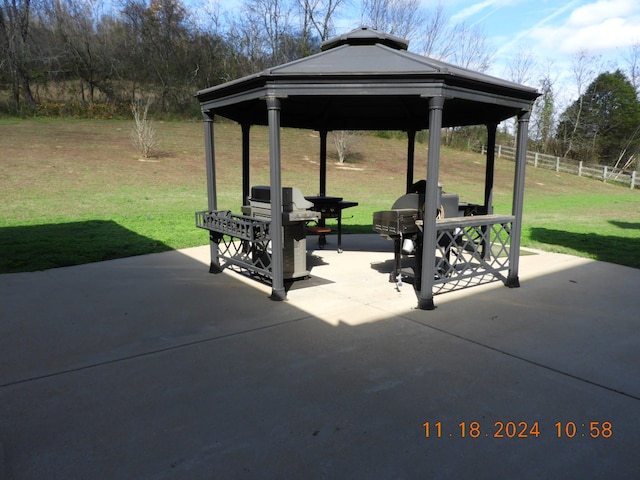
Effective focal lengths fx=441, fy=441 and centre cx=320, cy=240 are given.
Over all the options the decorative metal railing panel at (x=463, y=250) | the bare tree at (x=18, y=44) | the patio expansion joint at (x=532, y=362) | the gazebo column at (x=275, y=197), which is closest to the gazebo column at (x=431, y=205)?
the decorative metal railing panel at (x=463, y=250)

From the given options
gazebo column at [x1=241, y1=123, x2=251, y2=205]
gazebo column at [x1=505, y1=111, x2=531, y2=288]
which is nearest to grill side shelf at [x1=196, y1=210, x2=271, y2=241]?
gazebo column at [x1=241, y1=123, x2=251, y2=205]

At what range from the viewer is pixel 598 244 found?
359 inches

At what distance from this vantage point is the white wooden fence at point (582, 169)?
29141mm

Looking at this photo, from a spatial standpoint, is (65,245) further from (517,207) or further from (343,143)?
(343,143)

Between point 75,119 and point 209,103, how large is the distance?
1076 inches

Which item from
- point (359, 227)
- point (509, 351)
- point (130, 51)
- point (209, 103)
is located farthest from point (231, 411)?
point (130, 51)

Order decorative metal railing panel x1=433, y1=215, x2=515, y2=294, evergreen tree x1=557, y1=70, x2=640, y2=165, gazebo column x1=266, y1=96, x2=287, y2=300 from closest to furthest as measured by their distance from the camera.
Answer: gazebo column x1=266, y1=96, x2=287, y2=300 → decorative metal railing panel x1=433, y1=215, x2=515, y2=294 → evergreen tree x1=557, y1=70, x2=640, y2=165

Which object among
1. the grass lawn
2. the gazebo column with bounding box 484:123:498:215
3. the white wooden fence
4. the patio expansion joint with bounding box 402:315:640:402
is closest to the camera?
the patio expansion joint with bounding box 402:315:640:402

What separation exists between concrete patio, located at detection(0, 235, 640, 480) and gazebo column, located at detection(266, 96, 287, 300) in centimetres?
26

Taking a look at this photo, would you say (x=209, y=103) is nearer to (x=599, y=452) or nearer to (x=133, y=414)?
(x=133, y=414)

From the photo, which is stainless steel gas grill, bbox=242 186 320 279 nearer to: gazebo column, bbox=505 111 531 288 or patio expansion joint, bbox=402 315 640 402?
patio expansion joint, bbox=402 315 640 402

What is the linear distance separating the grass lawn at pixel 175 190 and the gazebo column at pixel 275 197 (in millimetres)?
3757

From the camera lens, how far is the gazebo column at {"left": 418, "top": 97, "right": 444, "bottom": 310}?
187 inches
